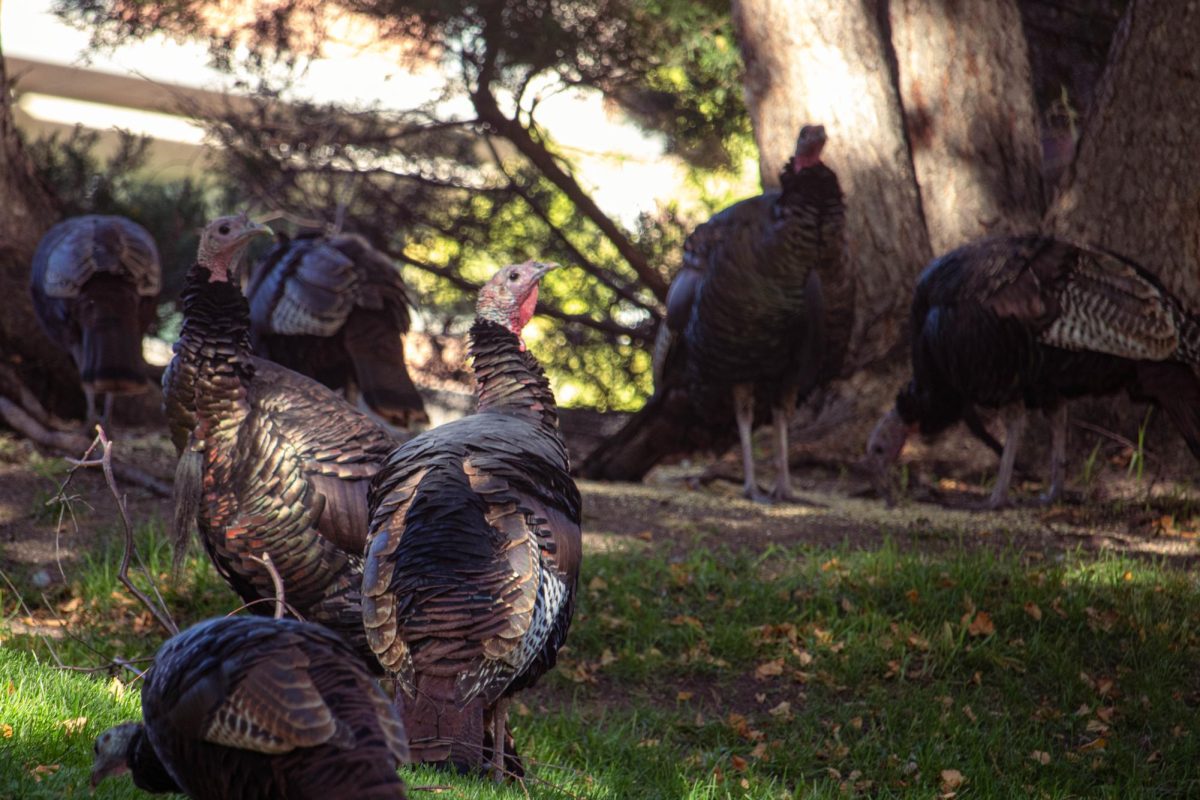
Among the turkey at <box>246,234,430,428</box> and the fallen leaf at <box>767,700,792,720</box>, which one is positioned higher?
the turkey at <box>246,234,430,428</box>

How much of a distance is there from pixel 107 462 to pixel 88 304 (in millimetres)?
4124

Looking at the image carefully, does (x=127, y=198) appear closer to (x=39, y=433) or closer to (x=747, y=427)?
(x=39, y=433)

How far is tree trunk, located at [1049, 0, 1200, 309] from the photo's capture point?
25.8 ft

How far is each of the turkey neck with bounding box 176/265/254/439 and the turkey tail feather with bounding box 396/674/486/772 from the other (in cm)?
175

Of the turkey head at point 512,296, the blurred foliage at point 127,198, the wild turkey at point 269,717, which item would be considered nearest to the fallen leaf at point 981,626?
the turkey head at point 512,296

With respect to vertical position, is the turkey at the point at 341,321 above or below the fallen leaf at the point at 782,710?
above

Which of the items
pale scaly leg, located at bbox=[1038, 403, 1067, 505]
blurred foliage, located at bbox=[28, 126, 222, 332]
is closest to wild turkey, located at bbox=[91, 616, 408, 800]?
pale scaly leg, located at bbox=[1038, 403, 1067, 505]

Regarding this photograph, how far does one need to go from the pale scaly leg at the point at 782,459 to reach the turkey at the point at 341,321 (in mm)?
2165

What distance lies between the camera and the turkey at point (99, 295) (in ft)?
25.6

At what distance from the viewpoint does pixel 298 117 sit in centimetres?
1071

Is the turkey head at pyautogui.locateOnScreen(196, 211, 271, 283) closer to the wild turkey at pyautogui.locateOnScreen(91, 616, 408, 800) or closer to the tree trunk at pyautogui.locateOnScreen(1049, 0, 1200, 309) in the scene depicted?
A: the wild turkey at pyautogui.locateOnScreen(91, 616, 408, 800)

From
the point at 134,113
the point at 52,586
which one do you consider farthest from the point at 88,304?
the point at 134,113

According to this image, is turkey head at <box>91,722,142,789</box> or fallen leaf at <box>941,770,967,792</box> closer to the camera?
turkey head at <box>91,722,142,789</box>

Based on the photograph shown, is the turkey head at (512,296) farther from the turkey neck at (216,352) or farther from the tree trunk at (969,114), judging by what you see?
the tree trunk at (969,114)
